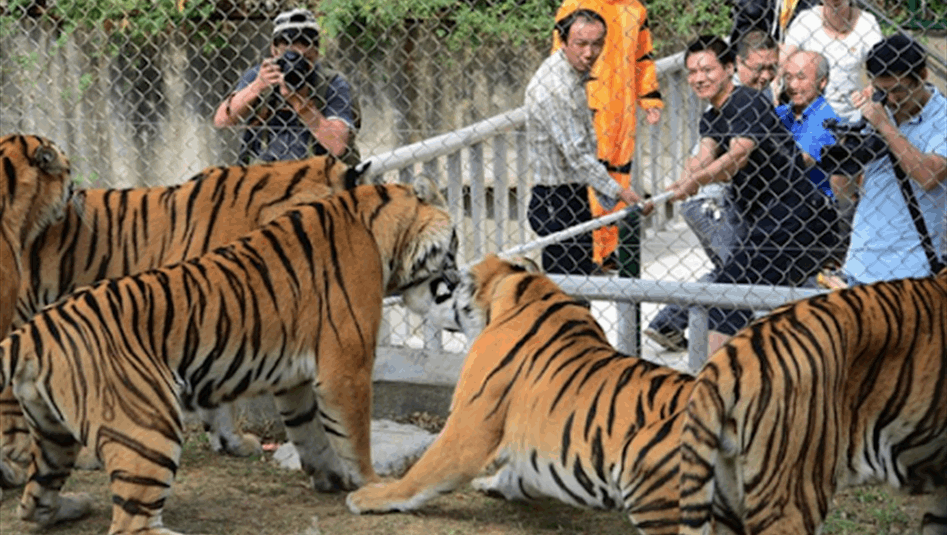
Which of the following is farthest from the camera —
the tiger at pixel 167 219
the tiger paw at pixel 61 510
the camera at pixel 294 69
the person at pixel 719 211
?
the camera at pixel 294 69

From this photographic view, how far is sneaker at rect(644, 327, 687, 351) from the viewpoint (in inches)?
264

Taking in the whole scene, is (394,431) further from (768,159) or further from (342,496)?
(768,159)

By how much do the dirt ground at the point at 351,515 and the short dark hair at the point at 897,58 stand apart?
4.48 feet

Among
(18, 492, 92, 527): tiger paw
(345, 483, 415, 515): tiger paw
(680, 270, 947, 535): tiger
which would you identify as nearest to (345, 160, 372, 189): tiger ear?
(345, 483, 415, 515): tiger paw

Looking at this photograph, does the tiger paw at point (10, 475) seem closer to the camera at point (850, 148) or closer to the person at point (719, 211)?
the person at point (719, 211)

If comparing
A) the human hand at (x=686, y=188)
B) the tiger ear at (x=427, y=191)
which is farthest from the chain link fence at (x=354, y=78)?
the tiger ear at (x=427, y=191)

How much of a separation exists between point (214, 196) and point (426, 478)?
56.0 inches

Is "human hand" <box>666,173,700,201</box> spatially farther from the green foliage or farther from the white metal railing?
the green foliage

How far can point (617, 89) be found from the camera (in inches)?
269


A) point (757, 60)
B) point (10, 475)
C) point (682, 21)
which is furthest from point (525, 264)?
point (682, 21)

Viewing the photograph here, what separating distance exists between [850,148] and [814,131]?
0.26m

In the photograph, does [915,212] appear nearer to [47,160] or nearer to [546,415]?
[546,415]

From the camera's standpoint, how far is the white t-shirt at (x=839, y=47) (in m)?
6.14

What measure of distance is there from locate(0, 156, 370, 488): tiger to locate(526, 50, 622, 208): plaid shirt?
2.85ft
